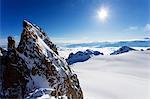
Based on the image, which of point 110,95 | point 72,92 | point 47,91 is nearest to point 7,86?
point 47,91

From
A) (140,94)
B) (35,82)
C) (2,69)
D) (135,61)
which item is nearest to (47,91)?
(35,82)

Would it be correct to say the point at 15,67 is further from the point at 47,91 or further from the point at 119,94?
the point at 119,94

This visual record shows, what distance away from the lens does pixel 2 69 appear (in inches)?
707

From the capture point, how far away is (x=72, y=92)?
19.0 meters

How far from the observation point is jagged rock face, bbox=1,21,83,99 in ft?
54.8

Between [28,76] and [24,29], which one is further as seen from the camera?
[24,29]

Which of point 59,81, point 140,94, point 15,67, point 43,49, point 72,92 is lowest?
point 140,94

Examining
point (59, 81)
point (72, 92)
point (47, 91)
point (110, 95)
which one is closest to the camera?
point (47, 91)

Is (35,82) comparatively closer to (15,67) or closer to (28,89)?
(28,89)

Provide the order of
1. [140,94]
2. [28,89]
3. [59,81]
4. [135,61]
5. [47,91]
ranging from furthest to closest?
[135,61] < [140,94] < [59,81] < [28,89] < [47,91]

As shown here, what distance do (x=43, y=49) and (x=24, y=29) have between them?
214 centimetres

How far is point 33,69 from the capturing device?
1712 centimetres

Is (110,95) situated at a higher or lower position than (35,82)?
lower

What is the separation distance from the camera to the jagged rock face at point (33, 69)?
16.7 metres
